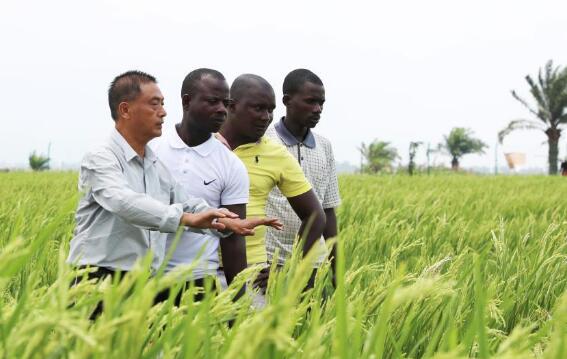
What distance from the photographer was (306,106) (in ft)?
8.41

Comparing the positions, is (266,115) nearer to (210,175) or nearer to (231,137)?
(231,137)

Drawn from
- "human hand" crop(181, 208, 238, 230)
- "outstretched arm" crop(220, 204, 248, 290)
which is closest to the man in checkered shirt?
"outstretched arm" crop(220, 204, 248, 290)

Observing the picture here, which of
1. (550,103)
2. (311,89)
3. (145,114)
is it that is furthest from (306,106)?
(550,103)

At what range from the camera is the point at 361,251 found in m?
2.90

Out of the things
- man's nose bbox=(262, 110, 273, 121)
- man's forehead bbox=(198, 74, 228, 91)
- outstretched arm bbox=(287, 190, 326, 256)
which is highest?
man's forehead bbox=(198, 74, 228, 91)

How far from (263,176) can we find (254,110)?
8.6 inches

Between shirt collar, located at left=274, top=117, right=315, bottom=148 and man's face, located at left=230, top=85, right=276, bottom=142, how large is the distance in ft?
1.15

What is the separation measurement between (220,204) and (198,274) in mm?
234

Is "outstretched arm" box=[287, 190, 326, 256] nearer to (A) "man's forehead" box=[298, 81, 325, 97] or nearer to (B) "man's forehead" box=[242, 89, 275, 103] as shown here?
(B) "man's forehead" box=[242, 89, 275, 103]

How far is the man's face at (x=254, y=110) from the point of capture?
2.14m

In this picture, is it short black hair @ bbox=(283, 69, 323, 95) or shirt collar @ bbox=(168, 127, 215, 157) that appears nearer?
shirt collar @ bbox=(168, 127, 215, 157)

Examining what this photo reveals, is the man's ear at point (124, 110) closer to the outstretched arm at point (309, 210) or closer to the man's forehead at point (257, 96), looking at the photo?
the man's forehead at point (257, 96)

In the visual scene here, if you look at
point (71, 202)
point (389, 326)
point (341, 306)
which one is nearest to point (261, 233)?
point (389, 326)

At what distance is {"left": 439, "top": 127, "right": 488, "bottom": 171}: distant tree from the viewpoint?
4500 centimetres
